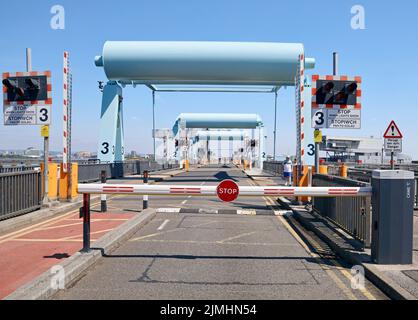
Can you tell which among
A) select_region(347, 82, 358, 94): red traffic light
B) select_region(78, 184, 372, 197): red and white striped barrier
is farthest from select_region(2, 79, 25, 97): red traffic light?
select_region(347, 82, 358, 94): red traffic light

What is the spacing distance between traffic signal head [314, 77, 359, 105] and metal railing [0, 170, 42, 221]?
8.19 metres

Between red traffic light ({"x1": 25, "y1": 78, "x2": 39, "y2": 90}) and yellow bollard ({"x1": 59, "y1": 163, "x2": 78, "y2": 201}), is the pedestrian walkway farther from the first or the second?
red traffic light ({"x1": 25, "y1": 78, "x2": 39, "y2": 90})

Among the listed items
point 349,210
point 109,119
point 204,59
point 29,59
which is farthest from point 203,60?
point 349,210

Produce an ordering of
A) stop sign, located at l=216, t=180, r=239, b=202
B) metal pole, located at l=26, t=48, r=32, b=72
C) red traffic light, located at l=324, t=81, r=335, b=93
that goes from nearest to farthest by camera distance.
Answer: stop sign, located at l=216, t=180, r=239, b=202
red traffic light, located at l=324, t=81, r=335, b=93
metal pole, located at l=26, t=48, r=32, b=72

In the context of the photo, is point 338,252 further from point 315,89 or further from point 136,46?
point 136,46

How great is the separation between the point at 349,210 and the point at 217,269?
3.38 meters

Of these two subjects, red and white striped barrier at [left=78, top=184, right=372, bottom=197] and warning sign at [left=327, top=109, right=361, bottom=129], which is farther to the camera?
warning sign at [left=327, top=109, right=361, bottom=129]

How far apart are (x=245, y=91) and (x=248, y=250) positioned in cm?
2600

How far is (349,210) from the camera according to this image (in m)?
8.82

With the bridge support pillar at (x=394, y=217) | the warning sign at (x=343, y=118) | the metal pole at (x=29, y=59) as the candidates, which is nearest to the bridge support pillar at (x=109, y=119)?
the metal pole at (x=29, y=59)

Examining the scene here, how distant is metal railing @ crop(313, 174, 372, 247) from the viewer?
760cm

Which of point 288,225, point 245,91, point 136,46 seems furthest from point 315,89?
point 245,91

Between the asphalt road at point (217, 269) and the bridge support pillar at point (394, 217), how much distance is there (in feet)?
2.16

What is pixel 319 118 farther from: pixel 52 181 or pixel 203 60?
pixel 203 60
